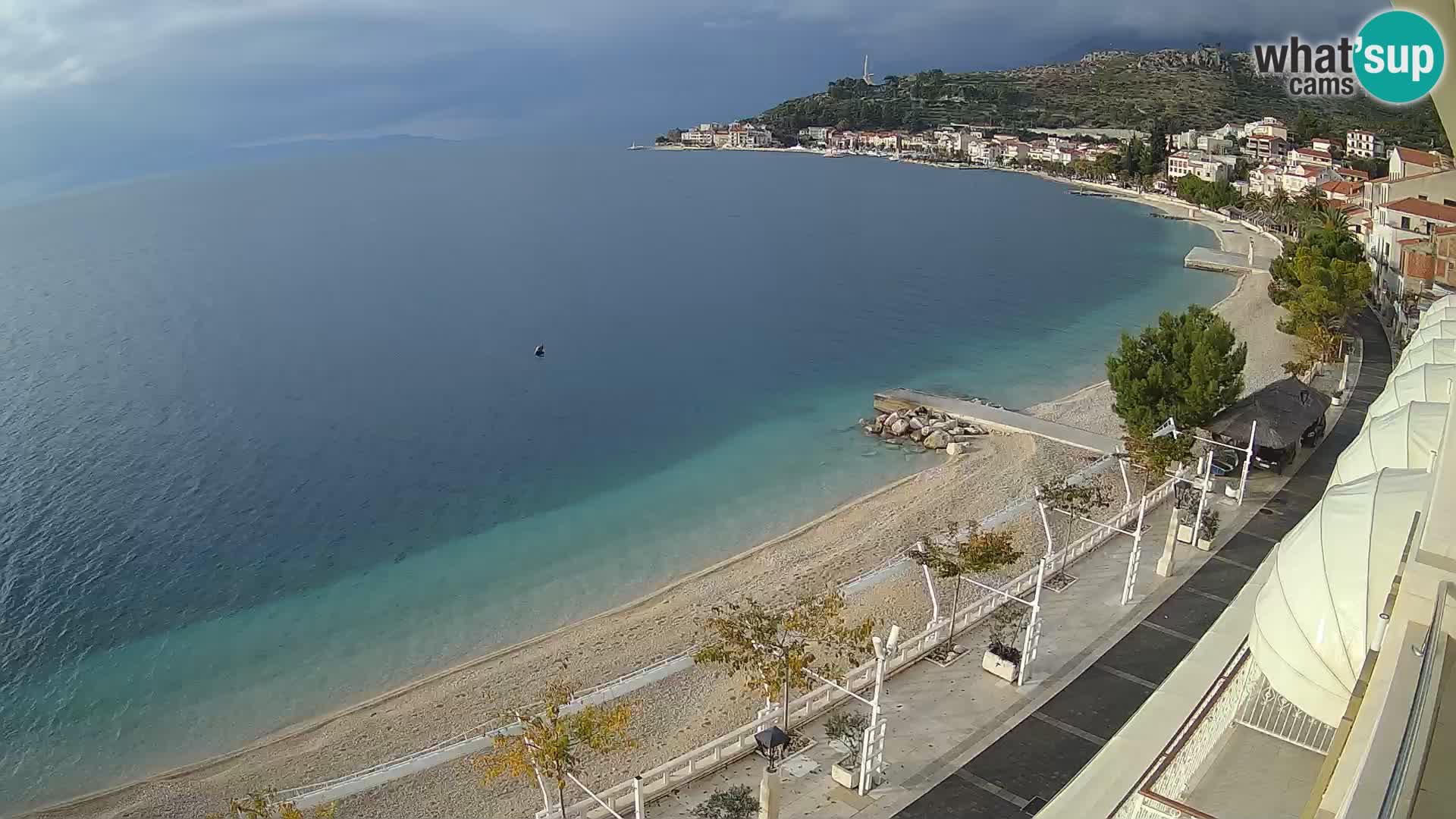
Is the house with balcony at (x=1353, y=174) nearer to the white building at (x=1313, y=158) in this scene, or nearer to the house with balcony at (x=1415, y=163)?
the white building at (x=1313, y=158)

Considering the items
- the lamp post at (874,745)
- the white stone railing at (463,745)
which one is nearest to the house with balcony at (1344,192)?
the white stone railing at (463,745)

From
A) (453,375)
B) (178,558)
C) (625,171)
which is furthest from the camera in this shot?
(625,171)

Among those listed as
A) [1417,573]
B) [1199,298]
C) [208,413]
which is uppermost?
[1417,573]

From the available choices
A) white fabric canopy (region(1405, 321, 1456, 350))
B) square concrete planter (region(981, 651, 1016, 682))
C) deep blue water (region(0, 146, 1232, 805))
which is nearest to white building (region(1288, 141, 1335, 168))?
deep blue water (region(0, 146, 1232, 805))

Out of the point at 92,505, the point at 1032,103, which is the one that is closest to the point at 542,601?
the point at 92,505

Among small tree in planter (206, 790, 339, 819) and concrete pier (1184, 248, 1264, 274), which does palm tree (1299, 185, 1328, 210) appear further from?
small tree in planter (206, 790, 339, 819)

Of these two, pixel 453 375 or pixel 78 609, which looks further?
pixel 453 375

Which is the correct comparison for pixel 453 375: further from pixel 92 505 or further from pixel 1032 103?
pixel 1032 103
